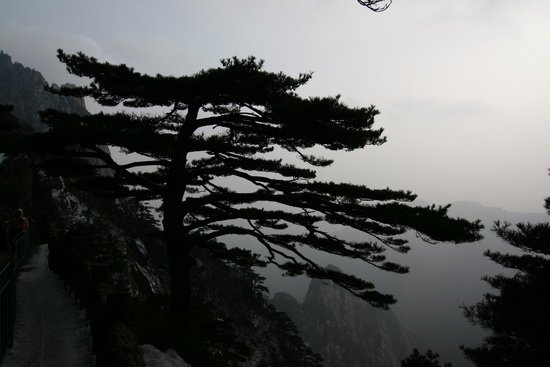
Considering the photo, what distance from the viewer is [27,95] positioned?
89000 mm

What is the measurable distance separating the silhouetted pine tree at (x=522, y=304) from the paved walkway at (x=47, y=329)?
12999mm

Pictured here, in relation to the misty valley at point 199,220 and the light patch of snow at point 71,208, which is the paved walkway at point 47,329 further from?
the light patch of snow at point 71,208

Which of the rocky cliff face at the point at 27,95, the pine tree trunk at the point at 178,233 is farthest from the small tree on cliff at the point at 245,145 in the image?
the rocky cliff face at the point at 27,95

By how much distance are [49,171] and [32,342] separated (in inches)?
198

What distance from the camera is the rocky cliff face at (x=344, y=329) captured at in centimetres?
12923

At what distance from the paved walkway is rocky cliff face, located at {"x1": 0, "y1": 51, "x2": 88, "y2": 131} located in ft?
270

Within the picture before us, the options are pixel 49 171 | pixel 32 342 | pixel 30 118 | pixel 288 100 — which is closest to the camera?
pixel 32 342

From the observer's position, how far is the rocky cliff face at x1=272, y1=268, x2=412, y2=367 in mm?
129225

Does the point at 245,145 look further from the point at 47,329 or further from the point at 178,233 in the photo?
the point at 47,329

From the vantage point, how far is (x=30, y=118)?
81.8 meters

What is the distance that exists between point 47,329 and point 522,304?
51.0 ft

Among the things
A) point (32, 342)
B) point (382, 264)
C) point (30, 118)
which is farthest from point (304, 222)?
point (30, 118)

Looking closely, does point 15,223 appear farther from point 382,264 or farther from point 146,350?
point 382,264

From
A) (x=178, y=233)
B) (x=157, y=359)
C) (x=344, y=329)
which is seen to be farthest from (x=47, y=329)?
(x=344, y=329)
